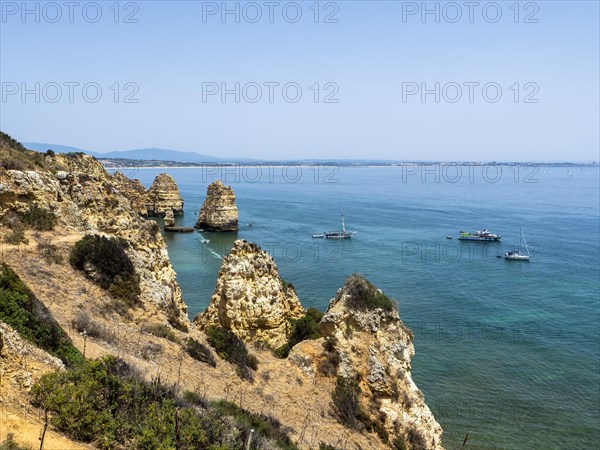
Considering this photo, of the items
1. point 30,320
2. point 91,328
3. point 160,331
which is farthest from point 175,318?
point 30,320

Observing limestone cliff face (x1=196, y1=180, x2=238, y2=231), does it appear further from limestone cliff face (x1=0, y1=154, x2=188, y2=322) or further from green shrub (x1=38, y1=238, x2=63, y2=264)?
green shrub (x1=38, y1=238, x2=63, y2=264)

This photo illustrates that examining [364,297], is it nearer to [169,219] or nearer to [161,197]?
[169,219]

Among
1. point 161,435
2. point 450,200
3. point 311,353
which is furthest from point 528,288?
point 450,200

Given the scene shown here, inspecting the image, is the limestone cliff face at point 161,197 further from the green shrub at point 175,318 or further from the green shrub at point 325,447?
the green shrub at point 325,447

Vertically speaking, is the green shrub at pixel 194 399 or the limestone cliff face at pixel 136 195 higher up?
the limestone cliff face at pixel 136 195

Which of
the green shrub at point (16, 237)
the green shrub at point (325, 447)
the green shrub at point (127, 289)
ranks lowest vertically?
the green shrub at point (325, 447)

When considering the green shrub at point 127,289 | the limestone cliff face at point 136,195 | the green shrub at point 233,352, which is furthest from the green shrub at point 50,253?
the limestone cliff face at point 136,195

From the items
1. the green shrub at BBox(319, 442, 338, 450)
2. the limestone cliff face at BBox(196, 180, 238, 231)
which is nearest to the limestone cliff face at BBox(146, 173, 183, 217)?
the limestone cliff face at BBox(196, 180, 238, 231)

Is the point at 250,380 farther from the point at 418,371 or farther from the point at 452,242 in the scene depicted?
the point at 452,242
